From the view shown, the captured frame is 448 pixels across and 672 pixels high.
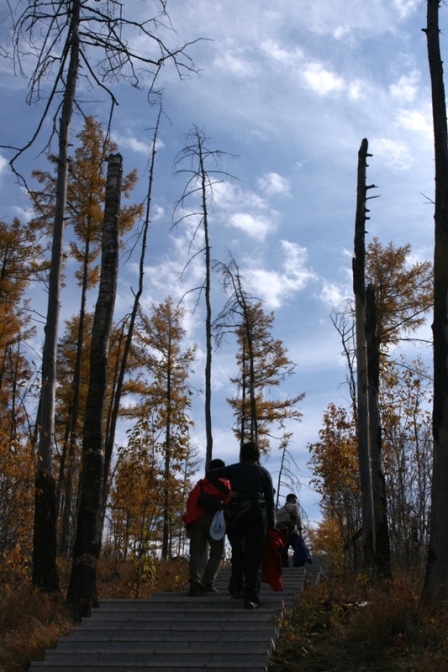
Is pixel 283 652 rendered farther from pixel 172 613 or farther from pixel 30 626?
pixel 30 626

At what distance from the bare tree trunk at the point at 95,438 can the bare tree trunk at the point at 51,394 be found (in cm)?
104

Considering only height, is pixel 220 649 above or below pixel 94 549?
below

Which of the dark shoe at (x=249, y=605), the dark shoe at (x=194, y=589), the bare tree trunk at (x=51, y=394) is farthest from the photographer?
the bare tree trunk at (x=51, y=394)

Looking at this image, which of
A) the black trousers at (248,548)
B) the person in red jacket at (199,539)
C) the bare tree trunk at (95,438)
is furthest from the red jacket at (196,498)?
the bare tree trunk at (95,438)

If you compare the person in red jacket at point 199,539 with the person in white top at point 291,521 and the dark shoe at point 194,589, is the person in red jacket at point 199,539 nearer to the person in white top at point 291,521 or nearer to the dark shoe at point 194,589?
the dark shoe at point 194,589

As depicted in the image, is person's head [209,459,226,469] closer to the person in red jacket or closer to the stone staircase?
the person in red jacket

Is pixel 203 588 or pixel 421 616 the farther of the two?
pixel 203 588

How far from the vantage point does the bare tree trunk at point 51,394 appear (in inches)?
428

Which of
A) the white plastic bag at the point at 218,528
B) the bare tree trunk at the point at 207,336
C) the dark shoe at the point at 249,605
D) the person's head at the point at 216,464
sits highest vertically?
the bare tree trunk at the point at 207,336

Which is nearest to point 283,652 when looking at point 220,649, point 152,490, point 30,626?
point 220,649

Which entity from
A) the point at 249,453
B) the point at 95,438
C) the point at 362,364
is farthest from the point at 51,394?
the point at 362,364

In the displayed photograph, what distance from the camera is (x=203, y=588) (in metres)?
9.05

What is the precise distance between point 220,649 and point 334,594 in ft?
9.38

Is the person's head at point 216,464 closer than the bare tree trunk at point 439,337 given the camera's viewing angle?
No
